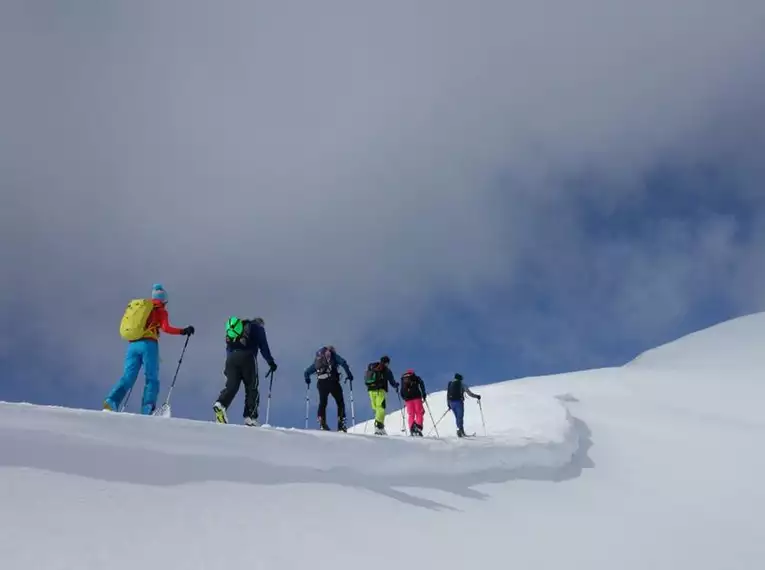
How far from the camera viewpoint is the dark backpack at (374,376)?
1414cm

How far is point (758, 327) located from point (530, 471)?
3989cm

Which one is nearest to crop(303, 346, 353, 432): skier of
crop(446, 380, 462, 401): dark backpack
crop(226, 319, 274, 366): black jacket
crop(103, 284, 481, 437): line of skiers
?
crop(103, 284, 481, 437): line of skiers

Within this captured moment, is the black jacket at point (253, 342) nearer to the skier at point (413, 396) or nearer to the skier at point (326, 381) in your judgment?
the skier at point (326, 381)

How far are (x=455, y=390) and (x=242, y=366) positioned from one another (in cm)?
805

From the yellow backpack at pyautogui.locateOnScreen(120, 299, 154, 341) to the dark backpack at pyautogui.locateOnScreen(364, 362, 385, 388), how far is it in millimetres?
6281

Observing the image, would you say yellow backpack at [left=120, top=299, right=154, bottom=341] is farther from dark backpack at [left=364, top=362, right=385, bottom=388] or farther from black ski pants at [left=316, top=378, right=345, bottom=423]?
dark backpack at [left=364, top=362, right=385, bottom=388]

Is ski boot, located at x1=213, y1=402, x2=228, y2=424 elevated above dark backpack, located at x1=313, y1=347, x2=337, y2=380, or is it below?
below

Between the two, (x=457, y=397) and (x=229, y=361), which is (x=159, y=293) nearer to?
(x=229, y=361)

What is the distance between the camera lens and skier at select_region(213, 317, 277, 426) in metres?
9.88

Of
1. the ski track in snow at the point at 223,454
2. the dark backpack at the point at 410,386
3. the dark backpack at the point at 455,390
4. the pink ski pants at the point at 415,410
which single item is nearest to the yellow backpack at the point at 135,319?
the ski track in snow at the point at 223,454

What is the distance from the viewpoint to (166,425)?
669cm

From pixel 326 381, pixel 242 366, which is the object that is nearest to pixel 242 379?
pixel 242 366

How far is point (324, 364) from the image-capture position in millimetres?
12156

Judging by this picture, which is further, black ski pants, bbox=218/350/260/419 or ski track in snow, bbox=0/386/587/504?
black ski pants, bbox=218/350/260/419
